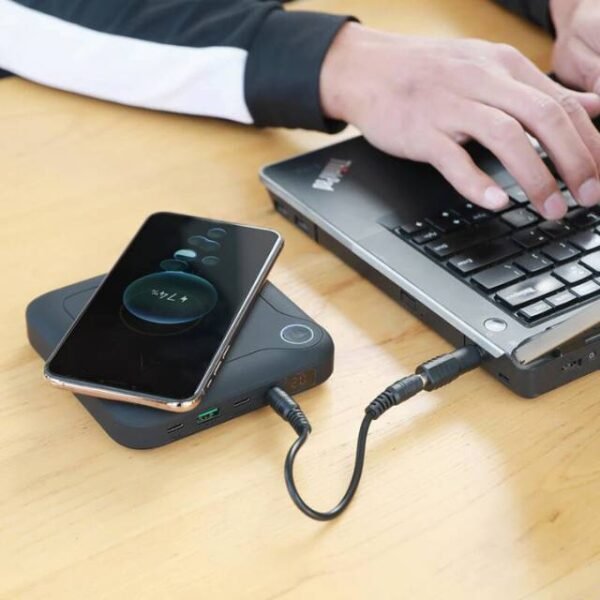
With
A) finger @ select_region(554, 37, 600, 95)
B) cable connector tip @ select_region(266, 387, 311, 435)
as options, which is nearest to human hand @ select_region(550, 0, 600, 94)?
finger @ select_region(554, 37, 600, 95)

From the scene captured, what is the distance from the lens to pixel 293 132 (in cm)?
91

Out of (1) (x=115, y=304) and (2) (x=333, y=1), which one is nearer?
(1) (x=115, y=304)

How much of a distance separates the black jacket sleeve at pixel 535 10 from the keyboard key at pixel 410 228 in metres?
0.43

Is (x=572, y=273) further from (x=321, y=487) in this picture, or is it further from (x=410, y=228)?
(x=321, y=487)

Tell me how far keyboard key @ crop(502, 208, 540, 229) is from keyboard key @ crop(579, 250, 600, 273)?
6 centimetres

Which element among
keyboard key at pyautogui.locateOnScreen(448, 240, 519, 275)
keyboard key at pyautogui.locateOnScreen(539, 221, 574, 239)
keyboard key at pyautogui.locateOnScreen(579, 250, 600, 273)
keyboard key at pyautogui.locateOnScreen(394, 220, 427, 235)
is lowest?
keyboard key at pyautogui.locateOnScreen(394, 220, 427, 235)

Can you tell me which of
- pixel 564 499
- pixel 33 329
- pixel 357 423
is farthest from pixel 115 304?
pixel 564 499

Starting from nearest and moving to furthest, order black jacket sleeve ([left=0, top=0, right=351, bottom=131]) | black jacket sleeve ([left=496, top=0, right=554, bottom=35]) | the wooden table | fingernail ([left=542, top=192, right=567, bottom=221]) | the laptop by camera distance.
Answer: the wooden table < the laptop < fingernail ([left=542, top=192, right=567, bottom=221]) < black jacket sleeve ([left=0, top=0, right=351, bottom=131]) < black jacket sleeve ([left=496, top=0, right=554, bottom=35])

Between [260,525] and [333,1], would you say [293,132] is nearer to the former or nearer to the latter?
[333,1]

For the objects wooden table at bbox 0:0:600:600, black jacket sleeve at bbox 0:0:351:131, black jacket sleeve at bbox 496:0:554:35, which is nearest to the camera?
wooden table at bbox 0:0:600:600

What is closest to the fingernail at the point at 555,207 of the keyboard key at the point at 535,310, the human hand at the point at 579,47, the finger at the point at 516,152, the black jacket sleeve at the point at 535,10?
the finger at the point at 516,152

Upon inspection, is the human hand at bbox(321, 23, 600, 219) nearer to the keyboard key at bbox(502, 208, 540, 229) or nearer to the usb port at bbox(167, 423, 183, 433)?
the keyboard key at bbox(502, 208, 540, 229)

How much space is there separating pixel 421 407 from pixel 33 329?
0.24 metres

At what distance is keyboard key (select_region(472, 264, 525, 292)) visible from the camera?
2.07 ft
